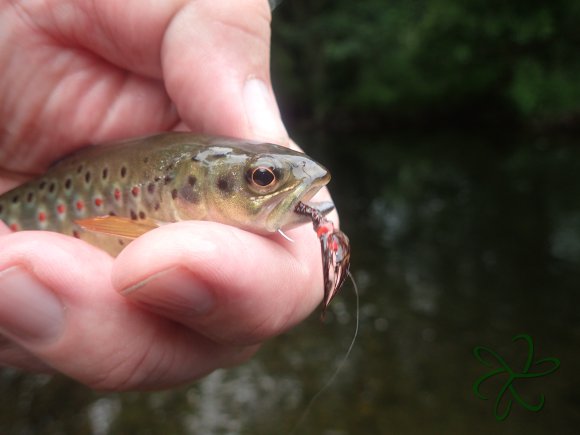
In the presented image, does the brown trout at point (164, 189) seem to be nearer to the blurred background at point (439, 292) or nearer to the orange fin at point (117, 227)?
the orange fin at point (117, 227)

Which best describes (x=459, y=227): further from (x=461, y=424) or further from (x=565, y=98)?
(x=565, y=98)

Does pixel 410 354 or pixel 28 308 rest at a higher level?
pixel 28 308

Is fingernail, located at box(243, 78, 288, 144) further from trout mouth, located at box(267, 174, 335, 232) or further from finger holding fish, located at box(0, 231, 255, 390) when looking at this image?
finger holding fish, located at box(0, 231, 255, 390)

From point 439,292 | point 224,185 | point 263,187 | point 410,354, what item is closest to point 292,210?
point 263,187

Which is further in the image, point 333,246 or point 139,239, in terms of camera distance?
point 333,246

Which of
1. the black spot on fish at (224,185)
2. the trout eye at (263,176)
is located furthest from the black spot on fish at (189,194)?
the trout eye at (263,176)

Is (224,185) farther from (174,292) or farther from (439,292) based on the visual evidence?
(439,292)
